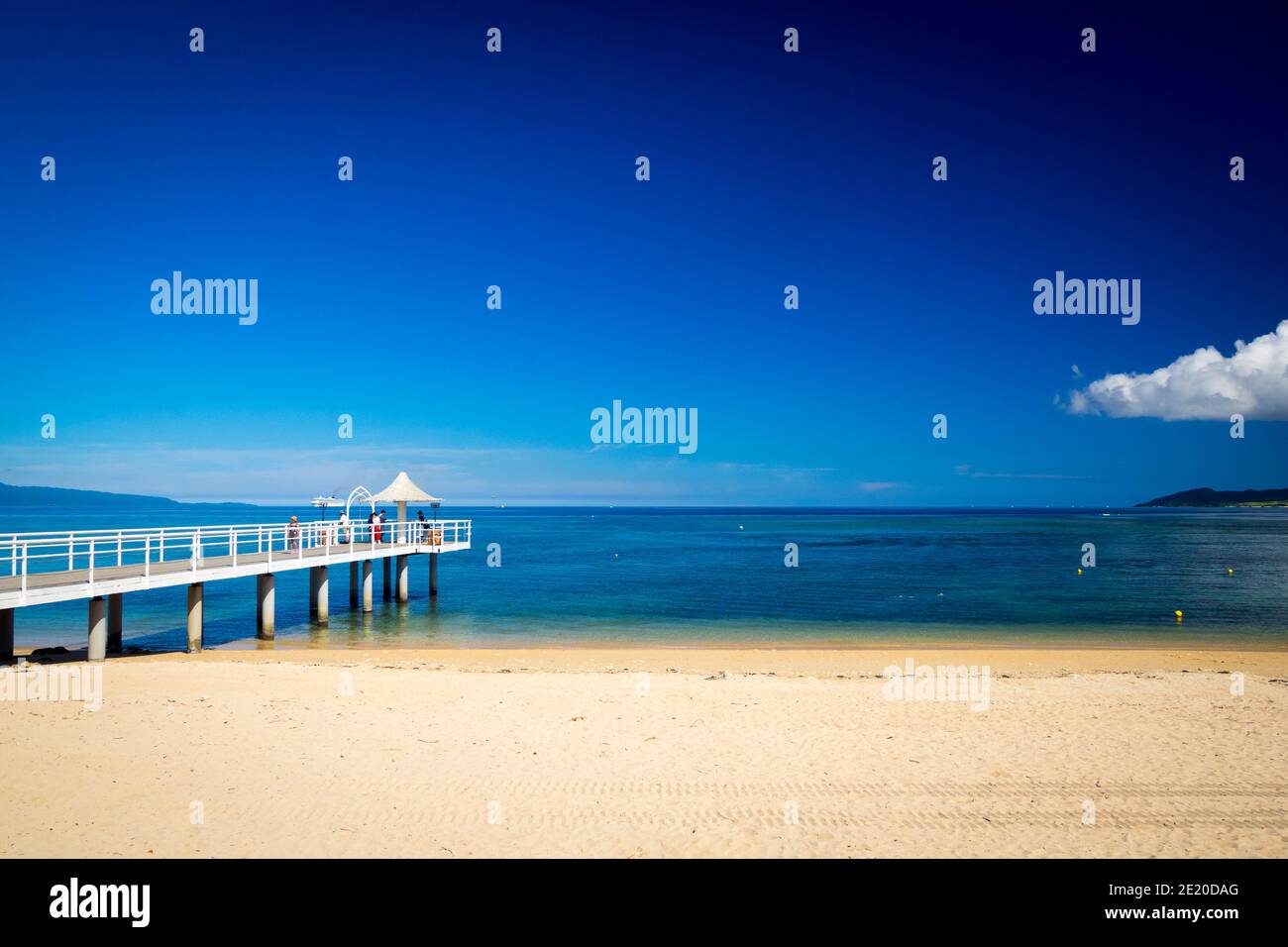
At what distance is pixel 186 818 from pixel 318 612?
21.8 meters

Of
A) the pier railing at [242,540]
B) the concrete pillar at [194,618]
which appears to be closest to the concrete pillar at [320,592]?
the pier railing at [242,540]

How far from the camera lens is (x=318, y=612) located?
Answer: 28.5m

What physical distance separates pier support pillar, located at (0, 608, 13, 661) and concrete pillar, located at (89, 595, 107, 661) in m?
1.84

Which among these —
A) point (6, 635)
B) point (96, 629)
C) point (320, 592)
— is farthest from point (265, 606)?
point (6, 635)

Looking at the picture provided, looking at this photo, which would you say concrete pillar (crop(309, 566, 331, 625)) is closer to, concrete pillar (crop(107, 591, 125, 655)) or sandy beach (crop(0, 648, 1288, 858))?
concrete pillar (crop(107, 591, 125, 655))

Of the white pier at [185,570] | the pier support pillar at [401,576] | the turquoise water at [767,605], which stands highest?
the white pier at [185,570]

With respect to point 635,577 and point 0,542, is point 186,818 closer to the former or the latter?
point 0,542

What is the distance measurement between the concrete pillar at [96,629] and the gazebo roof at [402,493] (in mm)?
15908

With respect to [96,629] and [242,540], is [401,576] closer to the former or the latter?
[242,540]

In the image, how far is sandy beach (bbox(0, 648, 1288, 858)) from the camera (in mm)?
7508

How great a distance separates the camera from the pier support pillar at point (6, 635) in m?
18.0

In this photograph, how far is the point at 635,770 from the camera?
380 inches

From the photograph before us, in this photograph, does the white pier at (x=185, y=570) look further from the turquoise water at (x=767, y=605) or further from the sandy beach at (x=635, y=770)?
the sandy beach at (x=635, y=770)

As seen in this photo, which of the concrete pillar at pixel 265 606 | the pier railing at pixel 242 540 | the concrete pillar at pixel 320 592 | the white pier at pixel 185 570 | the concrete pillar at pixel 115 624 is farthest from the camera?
the concrete pillar at pixel 320 592
